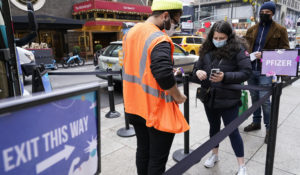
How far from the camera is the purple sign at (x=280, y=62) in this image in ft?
9.98

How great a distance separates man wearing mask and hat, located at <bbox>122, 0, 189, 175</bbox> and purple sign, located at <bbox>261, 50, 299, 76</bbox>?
6.34ft

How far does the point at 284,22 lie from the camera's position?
64750 mm

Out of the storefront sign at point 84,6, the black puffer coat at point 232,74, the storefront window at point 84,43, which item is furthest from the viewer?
the storefront window at point 84,43

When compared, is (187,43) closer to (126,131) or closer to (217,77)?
(126,131)

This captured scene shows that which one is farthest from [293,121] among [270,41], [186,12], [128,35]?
[186,12]

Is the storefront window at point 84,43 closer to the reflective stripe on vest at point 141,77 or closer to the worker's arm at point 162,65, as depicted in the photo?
the reflective stripe on vest at point 141,77

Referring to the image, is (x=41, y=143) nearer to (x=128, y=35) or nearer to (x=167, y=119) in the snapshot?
(x=167, y=119)

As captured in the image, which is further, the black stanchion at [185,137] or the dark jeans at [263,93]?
the dark jeans at [263,93]

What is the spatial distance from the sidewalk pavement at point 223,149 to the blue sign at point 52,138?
192 centimetres

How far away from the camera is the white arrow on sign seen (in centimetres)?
88

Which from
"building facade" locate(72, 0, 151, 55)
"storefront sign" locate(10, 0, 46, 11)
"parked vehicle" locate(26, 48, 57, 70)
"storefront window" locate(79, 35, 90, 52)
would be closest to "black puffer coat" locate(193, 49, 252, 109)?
"parked vehicle" locate(26, 48, 57, 70)

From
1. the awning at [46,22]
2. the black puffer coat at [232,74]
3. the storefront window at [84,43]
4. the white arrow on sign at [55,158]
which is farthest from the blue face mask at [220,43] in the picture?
the storefront window at [84,43]

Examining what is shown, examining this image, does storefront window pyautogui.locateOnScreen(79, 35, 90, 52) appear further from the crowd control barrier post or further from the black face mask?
the crowd control barrier post

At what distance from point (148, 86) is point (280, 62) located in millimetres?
2337
